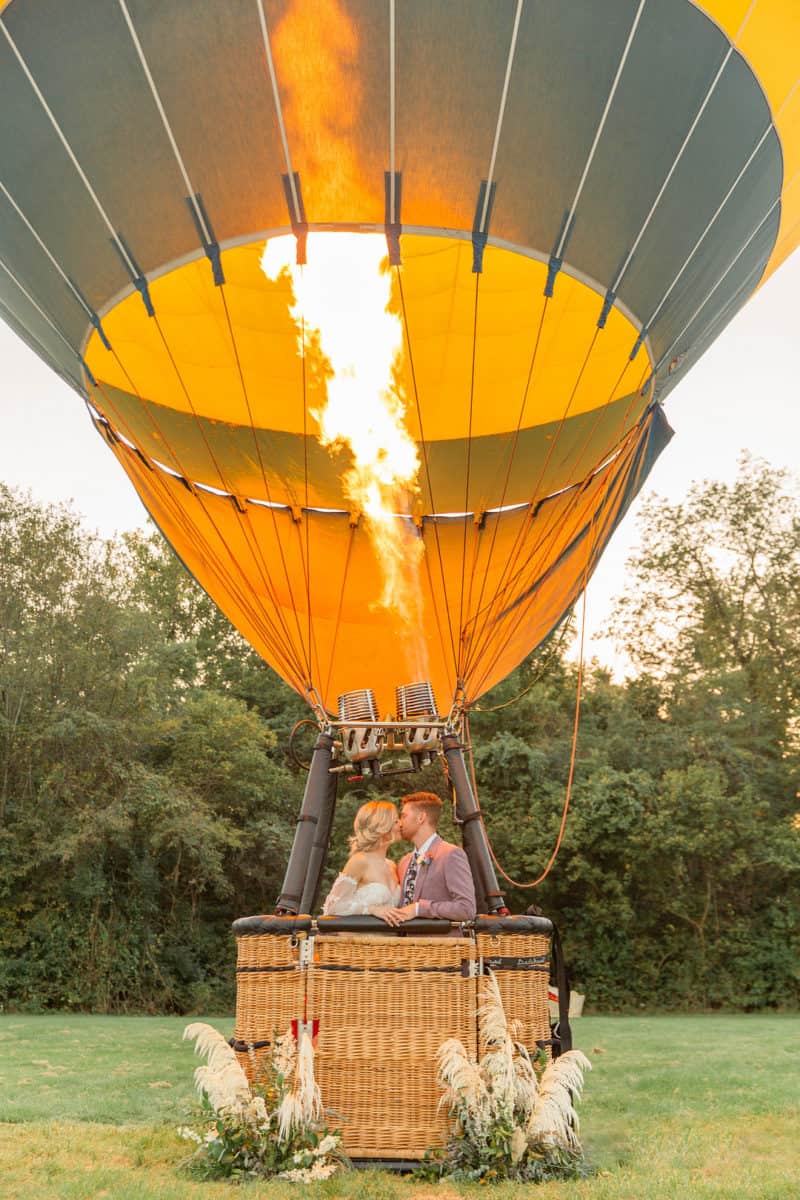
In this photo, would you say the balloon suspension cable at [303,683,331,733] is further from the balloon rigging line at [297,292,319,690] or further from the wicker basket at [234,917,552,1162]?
the wicker basket at [234,917,552,1162]

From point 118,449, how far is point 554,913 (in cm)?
1131

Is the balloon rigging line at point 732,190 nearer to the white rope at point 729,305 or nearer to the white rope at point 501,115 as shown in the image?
the white rope at point 729,305

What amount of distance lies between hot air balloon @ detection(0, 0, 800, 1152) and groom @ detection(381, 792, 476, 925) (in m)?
0.39

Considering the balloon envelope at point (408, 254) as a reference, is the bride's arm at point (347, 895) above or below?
below

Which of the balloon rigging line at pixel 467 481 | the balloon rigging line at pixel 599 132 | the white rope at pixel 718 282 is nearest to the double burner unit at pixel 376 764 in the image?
the balloon rigging line at pixel 467 481

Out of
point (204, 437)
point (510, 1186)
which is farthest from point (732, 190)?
point (510, 1186)

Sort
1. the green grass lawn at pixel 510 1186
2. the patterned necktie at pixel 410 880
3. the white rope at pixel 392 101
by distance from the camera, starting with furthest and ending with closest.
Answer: the patterned necktie at pixel 410 880 → the white rope at pixel 392 101 → the green grass lawn at pixel 510 1186

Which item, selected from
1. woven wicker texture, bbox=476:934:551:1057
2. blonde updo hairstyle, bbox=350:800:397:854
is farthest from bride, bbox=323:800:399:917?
woven wicker texture, bbox=476:934:551:1057

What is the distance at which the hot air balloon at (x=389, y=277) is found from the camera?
377 cm

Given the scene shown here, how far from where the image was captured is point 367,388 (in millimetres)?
4883

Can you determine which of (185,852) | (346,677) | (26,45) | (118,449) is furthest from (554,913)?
(26,45)

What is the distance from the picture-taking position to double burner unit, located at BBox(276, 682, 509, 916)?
14.4 feet

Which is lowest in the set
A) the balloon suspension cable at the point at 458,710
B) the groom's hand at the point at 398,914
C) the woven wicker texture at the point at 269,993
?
the woven wicker texture at the point at 269,993

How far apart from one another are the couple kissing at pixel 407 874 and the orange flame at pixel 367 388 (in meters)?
1.54
